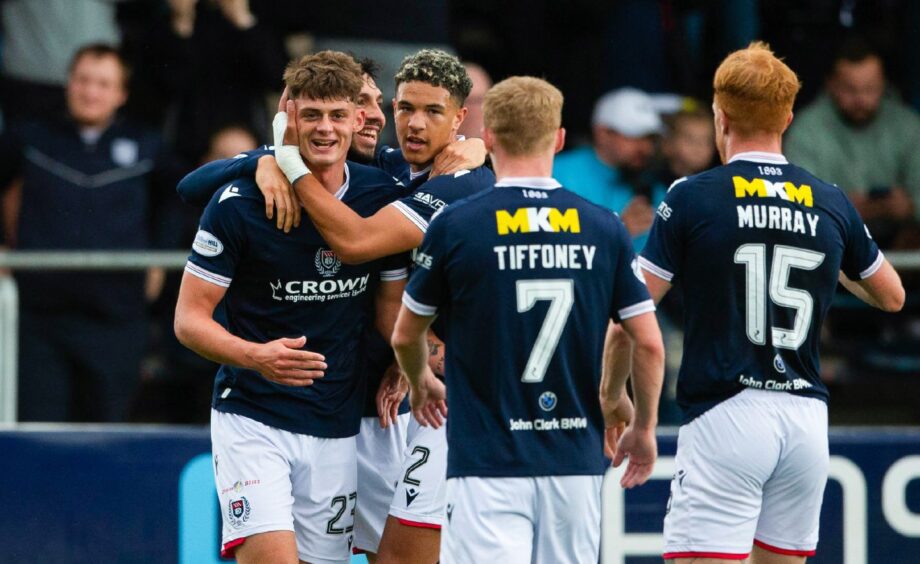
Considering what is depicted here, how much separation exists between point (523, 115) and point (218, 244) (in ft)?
4.15

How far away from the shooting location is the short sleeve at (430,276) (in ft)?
15.4

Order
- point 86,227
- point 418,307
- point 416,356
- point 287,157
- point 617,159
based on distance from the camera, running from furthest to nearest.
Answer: point 617,159
point 86,227
point 287,157
point 416,356
point 418,307

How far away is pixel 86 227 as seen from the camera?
8055 millimetres

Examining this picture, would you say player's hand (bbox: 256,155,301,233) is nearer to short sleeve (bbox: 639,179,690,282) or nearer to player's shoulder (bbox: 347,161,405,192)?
player's shoulder (bbox: 347,161,405,192)

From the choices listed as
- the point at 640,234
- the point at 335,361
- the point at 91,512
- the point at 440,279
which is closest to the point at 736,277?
the point at 440,279

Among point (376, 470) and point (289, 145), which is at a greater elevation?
point (289, 145)

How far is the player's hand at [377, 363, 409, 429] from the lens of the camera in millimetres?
5801

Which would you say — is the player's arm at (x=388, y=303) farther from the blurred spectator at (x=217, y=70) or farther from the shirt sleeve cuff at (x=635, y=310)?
the blurred spectator at (x=217, y=70)

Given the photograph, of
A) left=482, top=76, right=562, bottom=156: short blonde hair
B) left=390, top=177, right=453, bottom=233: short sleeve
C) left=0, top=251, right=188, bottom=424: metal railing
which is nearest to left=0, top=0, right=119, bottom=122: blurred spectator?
left=0, top=251, right=188, bottom=424: metal railing

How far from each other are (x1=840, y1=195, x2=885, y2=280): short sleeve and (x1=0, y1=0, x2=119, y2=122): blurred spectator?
491cm

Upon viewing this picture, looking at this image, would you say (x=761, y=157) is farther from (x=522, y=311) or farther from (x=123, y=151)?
(x=123, y=151)

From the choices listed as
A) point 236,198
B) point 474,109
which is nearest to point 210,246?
point 236,198

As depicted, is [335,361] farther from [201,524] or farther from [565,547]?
[201,524]

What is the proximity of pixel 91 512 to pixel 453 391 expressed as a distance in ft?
11.1
